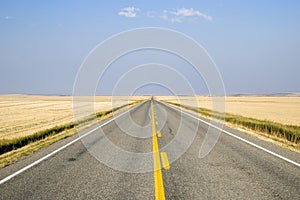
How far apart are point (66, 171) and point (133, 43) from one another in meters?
12.9

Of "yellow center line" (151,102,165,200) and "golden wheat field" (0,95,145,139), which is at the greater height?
"yellow center line" (151,102,165,200)

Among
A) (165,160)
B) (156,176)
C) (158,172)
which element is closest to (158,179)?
(156,176)

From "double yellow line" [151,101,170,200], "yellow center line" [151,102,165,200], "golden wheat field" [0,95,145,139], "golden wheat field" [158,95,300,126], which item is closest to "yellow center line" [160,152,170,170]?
"double yellow line" [151,101,170,200]

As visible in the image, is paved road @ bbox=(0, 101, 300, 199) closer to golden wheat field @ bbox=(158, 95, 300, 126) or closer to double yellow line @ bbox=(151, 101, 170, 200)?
double yellow line @ bbox=(151, 101, 170, 200)

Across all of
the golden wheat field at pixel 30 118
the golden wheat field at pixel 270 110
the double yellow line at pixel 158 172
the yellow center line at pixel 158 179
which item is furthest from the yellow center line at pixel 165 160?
the golden wheat field at pixel 270 110

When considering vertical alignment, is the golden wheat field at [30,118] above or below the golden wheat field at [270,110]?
below

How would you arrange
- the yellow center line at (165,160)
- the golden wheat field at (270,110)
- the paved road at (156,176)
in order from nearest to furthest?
1. the paved road at (156,176)
2. the yellow center line at (165,160)
3. the golden wheat field at (270,110)

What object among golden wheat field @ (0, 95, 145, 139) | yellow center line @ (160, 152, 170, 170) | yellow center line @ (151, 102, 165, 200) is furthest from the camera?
golden wheat field @ (0, 95, 145, 139)

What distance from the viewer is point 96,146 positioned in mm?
10656

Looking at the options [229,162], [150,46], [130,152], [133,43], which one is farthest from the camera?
[150,46]

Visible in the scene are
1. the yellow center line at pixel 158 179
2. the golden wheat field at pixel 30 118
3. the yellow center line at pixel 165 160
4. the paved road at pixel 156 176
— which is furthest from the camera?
the golden wheat field at pixel 30 118

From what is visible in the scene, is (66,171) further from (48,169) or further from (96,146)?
(96,146)

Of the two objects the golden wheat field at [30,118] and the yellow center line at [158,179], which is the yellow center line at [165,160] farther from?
the golden wheat field at [30,118]

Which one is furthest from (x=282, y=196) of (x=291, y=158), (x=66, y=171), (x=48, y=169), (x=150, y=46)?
(x=150, y=46)
